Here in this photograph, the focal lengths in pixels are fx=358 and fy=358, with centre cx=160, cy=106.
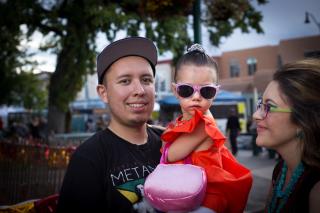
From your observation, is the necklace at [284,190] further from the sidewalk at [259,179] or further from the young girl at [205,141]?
the sidewalk at [259,179]

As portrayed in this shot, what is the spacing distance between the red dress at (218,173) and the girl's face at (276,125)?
24 cm

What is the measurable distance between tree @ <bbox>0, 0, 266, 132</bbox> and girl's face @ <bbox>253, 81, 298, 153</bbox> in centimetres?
489

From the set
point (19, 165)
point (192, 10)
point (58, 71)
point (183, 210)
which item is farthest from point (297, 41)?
point (183, 210)

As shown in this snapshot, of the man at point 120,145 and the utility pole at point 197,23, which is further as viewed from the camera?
the utility pole at point 197,23

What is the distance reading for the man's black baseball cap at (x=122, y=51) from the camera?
2.23m

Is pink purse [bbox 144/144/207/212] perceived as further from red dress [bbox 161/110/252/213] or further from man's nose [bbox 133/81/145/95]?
man's nose [bbox 133/81/145/95]

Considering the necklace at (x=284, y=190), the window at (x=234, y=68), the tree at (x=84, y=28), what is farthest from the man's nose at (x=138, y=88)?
the window at (x=234, y=68)

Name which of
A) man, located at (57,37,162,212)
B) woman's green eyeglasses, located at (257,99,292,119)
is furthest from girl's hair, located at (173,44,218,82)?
woman's green eyeglasses, located at (257,99,292,119)

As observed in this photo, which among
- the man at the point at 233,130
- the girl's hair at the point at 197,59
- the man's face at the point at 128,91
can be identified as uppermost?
the girl's hair at the point at 197,59

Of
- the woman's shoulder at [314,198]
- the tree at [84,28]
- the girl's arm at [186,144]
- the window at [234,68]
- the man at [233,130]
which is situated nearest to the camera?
the woman's shoulder at [314,198]

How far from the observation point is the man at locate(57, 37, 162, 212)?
6.44ft

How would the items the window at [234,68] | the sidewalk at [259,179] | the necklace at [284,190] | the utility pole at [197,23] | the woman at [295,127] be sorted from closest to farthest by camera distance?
the woman at [295,127], the necklace at [284,190], the utility pole at [197,23], the sidewalk at [259,179], the window at [234,68]

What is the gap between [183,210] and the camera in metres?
2.01

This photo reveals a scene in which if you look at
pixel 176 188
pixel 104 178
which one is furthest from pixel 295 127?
pixel 104 178
